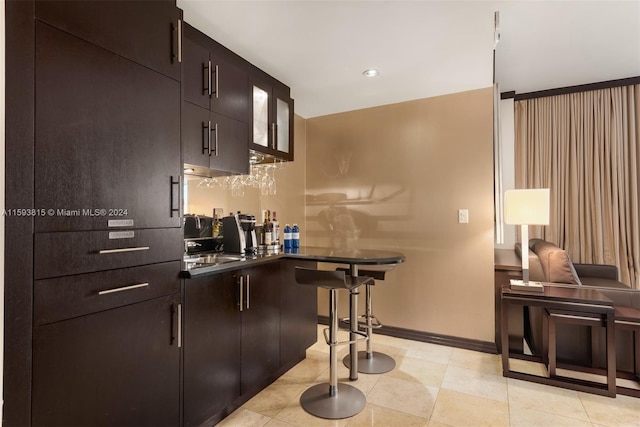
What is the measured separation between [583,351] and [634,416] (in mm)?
572

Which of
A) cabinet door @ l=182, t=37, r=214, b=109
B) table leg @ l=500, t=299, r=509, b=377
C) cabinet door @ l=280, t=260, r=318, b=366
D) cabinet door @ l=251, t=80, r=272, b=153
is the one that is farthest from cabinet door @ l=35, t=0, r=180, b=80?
table leg @ l=500, t=299, r=509, b=377

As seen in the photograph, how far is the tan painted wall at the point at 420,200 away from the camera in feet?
9.45

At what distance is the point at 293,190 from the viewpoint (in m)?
Result: 3.49

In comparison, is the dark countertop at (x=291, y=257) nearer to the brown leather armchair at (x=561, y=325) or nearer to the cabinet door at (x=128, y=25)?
the cabinet door at (x=128, y=25)

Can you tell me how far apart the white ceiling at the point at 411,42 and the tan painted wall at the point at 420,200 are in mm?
228

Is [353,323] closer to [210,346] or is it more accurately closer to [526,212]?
[210,346]

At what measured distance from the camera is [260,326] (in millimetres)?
2115

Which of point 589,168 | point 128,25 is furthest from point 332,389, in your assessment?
point 589,168

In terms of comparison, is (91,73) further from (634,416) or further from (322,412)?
(634,416)

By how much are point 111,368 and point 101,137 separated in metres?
0.93

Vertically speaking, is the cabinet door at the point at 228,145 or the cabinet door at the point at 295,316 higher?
the cabinet door at the point at 228,145

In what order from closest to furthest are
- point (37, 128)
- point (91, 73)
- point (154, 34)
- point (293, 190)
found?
point (37, 128)
point (91, 73)
point (154, 34)
point (293, 190)

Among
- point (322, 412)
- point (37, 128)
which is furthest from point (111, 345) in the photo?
point (322, 412)

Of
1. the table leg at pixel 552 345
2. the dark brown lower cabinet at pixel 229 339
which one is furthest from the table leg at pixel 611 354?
the dark brown lower cabinet at pixel 229 339
